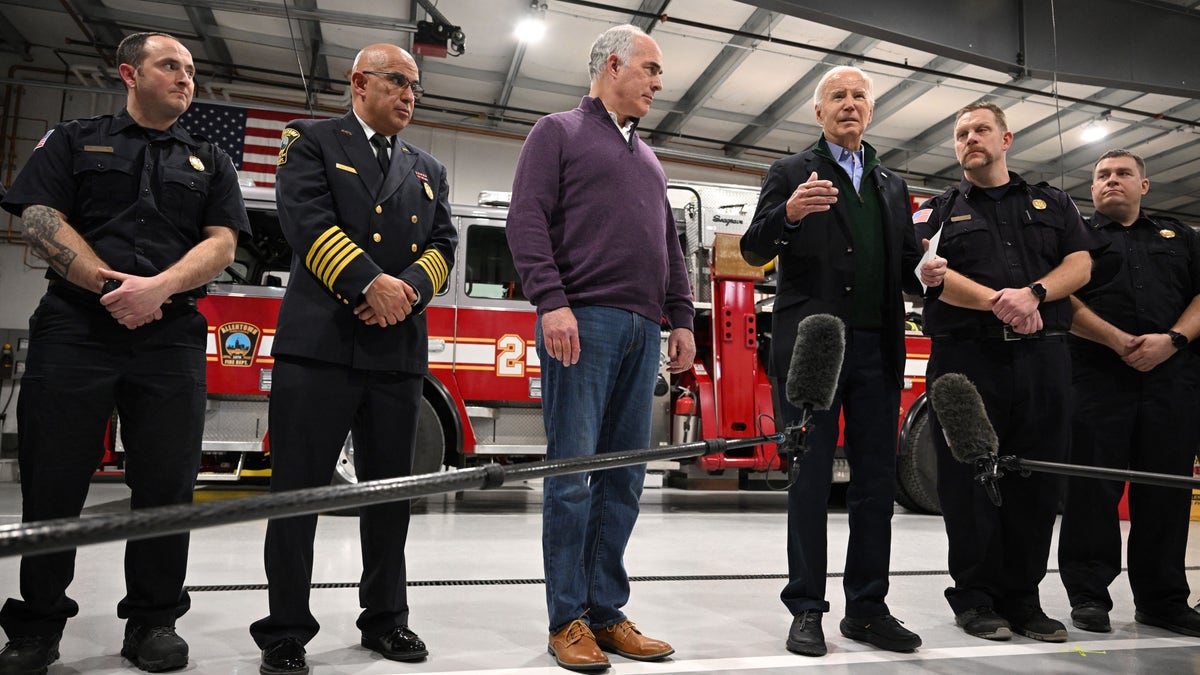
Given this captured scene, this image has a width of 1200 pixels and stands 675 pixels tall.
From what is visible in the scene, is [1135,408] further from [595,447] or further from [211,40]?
[211,40]

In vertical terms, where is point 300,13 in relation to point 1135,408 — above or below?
above

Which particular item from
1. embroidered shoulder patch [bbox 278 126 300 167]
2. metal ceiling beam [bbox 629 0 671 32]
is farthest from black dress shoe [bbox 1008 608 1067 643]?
metal ceiling beam [bbox 629 0 671 32]

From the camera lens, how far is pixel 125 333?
2.20 metres

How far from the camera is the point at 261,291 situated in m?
5.16

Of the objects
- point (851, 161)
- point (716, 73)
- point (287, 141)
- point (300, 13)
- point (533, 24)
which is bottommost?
point (287, 141)

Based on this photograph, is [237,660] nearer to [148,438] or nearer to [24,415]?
[148,438]

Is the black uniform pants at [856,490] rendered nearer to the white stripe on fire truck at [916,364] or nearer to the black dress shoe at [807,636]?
the black dress shoe at [807,636]

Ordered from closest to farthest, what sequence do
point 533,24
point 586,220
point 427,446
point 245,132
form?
point 586,220, point 427,446, point 533,24, point 245,132

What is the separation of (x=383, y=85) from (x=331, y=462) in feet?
3.65

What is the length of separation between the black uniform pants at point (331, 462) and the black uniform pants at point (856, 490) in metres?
1.17

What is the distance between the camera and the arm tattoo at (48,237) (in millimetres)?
2113

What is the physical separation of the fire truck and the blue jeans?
110 inches

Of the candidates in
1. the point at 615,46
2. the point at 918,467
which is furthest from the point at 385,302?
the point at 918,467

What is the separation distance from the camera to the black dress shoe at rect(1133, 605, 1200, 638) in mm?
2820
